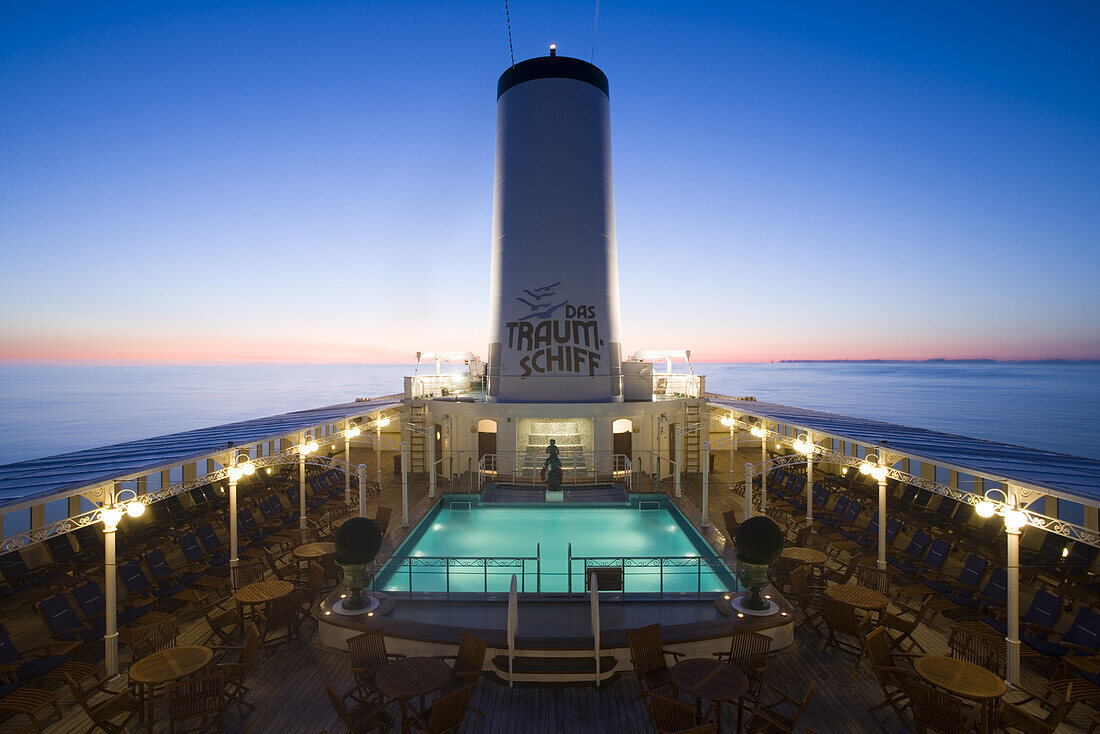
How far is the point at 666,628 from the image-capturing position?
7207 mm

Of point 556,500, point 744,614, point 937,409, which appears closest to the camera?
point 744,614

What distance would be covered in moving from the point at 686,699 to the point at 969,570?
573cm

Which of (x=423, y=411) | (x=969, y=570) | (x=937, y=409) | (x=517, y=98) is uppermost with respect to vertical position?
(x=517, y=98)

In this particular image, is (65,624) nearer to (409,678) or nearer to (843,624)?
(409,678)

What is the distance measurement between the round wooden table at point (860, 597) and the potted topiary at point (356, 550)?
6.49 metres

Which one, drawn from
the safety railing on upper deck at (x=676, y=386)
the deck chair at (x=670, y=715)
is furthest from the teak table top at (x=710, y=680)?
the safety railing on upper deck at (x=676, y=386)

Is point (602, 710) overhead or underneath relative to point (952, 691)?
underneath

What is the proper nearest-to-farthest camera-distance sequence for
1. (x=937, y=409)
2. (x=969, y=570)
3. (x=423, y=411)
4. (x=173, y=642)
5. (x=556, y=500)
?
(x=173, y=642), (x=969, y=570), (x=556, y=500), (x=423, y=411), (x=937, y=409)

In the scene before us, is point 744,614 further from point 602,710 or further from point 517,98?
point 517,98

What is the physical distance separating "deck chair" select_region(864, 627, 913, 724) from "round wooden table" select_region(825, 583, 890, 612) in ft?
3.55

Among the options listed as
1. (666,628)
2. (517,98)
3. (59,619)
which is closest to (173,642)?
(59,619)

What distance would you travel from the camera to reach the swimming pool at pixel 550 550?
8766 mm

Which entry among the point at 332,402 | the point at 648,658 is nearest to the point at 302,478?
the point at 648,658

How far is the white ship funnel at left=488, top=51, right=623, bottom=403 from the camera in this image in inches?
749
